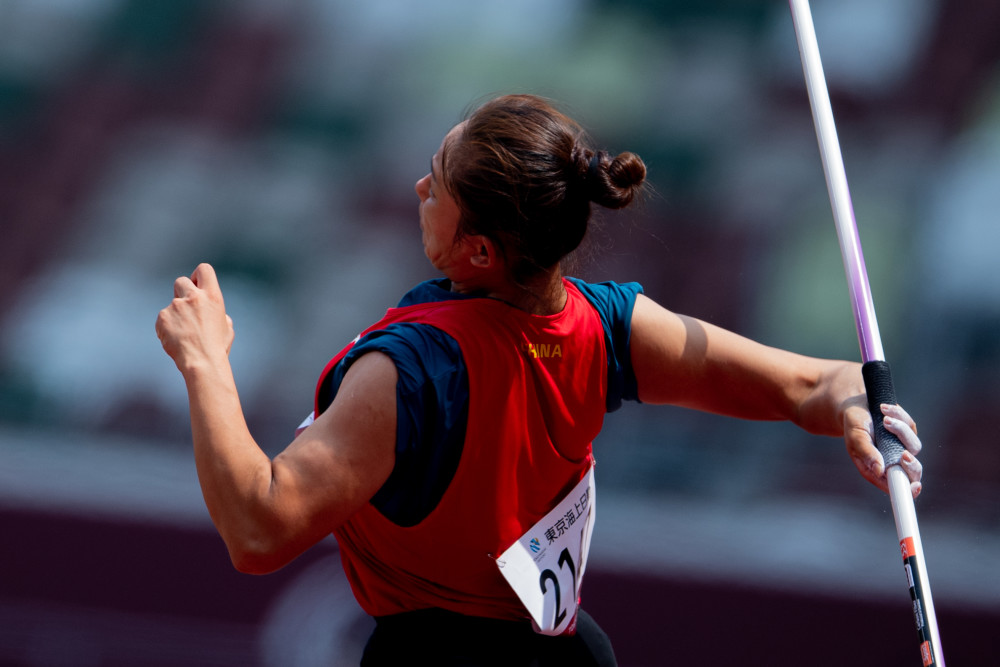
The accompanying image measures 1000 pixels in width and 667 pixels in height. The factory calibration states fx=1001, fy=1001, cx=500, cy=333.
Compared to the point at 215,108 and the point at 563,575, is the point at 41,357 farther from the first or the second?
the point at 563,575

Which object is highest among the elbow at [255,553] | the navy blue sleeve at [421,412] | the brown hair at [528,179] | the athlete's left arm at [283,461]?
the brown hair at [528,179]

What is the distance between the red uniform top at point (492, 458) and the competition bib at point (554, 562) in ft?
0.07

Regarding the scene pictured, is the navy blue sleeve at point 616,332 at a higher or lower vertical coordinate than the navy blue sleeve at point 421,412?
higher

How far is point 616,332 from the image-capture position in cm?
155

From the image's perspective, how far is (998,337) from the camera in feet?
12.7

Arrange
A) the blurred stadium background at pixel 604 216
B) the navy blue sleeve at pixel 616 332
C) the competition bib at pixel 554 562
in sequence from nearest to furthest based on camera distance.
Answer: the competition bib at pixel 554 562 < the navy blue sleeve at pixel 616 332 < the blurred stadium background at pixel 604 216

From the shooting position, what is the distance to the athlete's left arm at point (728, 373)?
5.13 ft

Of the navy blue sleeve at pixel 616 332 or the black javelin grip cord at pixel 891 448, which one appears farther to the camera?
the navy blue sleeve at pixel 616 332

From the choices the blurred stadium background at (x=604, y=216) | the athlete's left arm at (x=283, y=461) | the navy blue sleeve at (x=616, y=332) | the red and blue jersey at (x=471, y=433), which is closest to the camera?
the athlete's left arm at (x=283, y=461)

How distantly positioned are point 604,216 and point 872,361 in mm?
2418

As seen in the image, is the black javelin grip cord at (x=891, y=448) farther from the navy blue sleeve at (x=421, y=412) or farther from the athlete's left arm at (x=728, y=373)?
the navy blue sleeve at (x=421, y=412)

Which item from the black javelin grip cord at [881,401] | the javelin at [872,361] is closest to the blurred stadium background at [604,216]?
the javelin at [872,361]

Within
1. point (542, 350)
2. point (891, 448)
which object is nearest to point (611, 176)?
point (542, 350)

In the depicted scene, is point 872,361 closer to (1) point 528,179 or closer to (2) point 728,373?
(2) point 728,373
